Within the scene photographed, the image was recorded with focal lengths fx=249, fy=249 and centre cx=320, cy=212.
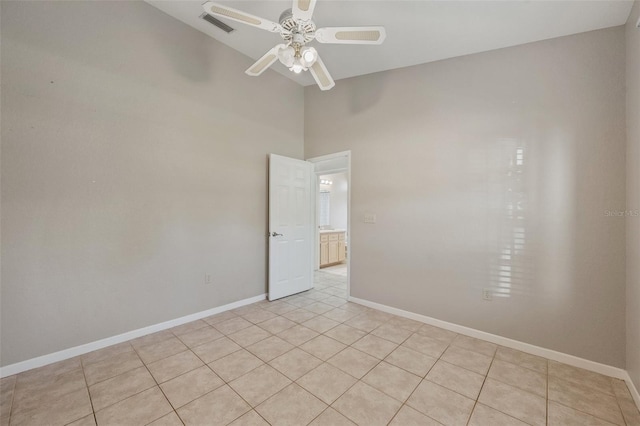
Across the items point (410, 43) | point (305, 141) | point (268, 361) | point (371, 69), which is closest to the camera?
point (268, 361)

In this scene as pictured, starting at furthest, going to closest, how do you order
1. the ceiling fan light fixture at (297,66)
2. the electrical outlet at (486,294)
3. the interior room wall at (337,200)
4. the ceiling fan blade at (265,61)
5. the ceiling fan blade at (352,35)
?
the interior room wall at (337,200)
the electrical outlet at (486,294)
the ceiling fan blade at (265,61)
the ceiling fan light fixture at (297,66)
the ceiling fan blade at (352,35)

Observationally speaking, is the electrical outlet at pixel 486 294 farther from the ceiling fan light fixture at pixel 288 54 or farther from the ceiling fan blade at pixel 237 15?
the ceiling fan blade at pixel 237 15

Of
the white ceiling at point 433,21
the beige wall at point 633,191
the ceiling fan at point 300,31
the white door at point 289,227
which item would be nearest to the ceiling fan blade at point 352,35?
the ceiling fan at point 300,31

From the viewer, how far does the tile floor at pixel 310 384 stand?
1.61 metres

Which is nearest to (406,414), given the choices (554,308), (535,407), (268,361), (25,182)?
(535,407)

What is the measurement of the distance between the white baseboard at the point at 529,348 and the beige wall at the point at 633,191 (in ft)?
0.38

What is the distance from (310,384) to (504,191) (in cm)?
256

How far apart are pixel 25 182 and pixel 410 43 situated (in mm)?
3815

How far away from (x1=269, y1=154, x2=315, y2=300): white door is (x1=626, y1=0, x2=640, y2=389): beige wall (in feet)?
11.2

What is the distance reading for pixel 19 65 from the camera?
1.99 metres

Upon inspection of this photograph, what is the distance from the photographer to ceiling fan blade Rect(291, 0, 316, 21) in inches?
62.8

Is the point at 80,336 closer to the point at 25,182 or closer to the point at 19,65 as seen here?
the point at 25,182

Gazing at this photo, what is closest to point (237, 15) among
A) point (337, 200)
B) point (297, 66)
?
point (297, 66)

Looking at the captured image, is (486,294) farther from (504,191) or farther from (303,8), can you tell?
(303,8)
